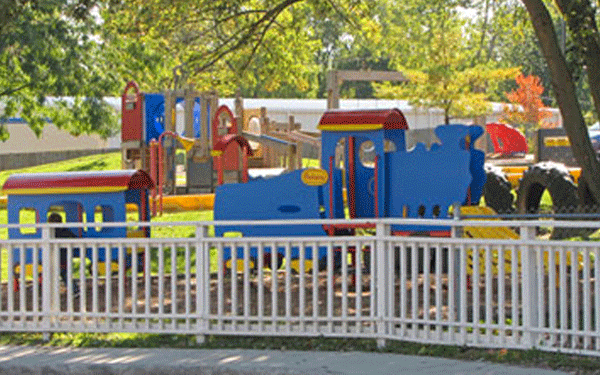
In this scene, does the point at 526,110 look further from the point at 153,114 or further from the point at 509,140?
the point at 153,114

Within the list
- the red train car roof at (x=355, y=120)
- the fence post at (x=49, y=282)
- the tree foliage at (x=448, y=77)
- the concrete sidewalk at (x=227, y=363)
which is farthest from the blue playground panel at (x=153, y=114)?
the concrete sidewalk at (x=227, y=363)

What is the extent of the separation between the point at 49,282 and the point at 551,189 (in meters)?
10.9

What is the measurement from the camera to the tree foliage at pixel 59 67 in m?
31.2

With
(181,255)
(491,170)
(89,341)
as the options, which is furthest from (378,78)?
(89,341)

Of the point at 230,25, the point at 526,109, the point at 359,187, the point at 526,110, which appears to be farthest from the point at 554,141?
the point at 526,109

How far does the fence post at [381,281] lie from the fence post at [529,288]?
1.21 meters

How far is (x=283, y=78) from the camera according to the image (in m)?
26.7

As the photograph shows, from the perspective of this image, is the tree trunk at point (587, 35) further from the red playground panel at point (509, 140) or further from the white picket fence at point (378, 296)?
the red playground panel at point (509, 140)

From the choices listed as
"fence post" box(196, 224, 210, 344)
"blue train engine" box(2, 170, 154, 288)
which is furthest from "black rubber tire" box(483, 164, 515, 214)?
A: "fence post" box(196, 224, 210, 344)

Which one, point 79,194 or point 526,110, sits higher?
point 526,110

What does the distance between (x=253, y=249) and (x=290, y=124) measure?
21.9 m

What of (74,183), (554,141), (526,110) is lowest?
(74,183)

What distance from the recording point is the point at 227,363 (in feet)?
30.6

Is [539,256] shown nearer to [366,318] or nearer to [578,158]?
[366,318]
